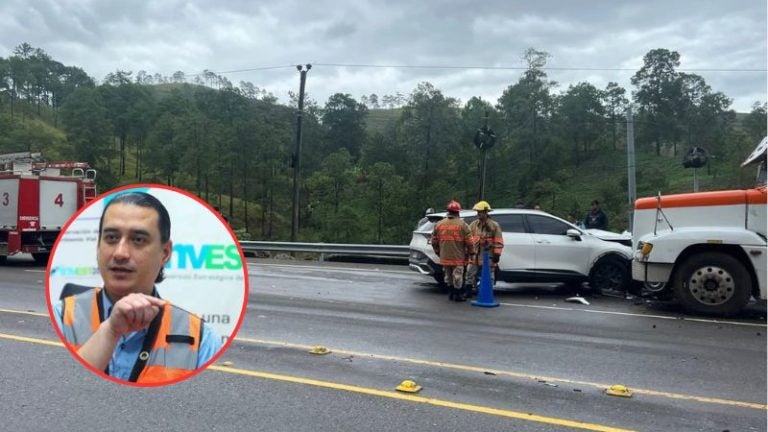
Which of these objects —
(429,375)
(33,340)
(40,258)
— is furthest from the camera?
(40,258)

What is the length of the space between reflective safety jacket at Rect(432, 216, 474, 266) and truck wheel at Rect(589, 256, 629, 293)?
2.56 metres

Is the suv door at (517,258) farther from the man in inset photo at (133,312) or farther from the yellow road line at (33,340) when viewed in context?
the man in inset photo at (133,312)

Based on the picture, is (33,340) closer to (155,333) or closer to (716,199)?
(155,333)

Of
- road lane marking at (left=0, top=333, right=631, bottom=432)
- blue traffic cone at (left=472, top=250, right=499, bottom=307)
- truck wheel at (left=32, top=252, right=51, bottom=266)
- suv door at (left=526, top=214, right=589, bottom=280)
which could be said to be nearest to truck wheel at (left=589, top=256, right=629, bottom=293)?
suv door at (left=526, top=214, right=589, bottom=280)

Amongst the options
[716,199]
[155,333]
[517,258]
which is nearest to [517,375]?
[155,333]

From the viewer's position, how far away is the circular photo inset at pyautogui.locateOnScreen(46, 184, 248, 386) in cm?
147

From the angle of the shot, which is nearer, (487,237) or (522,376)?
(522,376)

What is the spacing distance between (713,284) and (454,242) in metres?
3.91

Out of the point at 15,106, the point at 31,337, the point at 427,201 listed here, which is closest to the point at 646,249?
the point at 31,337

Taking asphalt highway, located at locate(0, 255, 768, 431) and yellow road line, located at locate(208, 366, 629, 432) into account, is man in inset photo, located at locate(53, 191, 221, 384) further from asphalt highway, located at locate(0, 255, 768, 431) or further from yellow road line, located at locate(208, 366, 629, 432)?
yellow road line, located at locate(208, 366, 629, 432)

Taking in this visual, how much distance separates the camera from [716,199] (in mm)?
9305

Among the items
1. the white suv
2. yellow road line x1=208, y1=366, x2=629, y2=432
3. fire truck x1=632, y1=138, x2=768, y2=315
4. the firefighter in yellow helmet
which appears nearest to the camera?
yellow road line x1=208, y1=366, x2=629, y2=432

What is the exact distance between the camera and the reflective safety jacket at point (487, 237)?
10703mm

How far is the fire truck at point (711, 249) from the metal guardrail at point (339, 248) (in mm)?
8323
